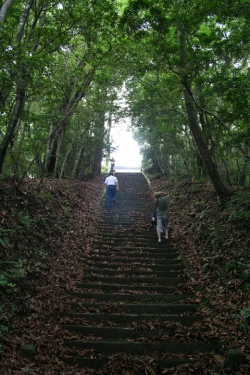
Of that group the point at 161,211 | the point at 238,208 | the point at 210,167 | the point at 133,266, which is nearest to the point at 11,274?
the point at 133,266

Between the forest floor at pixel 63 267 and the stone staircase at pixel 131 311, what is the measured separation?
9.6 inches

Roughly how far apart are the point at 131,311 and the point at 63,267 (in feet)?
7.79

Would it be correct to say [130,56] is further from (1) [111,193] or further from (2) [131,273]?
(2) [131,273]

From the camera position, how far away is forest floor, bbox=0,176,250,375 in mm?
4152

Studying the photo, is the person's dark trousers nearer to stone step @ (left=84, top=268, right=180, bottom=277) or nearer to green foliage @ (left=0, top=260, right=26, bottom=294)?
stone step @ (left=84, top=268, right=180, bottom=277)

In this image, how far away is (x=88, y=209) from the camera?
1234 centimetres

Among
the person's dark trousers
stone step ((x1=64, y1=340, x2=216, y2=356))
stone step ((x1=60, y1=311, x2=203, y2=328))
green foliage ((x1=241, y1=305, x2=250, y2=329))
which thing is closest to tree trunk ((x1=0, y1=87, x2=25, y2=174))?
stone step ((x1=60, y1=311, x2=203, y2=328))

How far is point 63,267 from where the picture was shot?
6988mm

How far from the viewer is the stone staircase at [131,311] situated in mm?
4199

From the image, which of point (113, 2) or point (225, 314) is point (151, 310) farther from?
point (113, 2)

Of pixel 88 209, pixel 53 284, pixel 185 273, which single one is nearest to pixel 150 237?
pixel 185 273

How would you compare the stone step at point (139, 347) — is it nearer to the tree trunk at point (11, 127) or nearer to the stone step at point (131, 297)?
the stone step at point (131, 297)

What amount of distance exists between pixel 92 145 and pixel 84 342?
13.6m

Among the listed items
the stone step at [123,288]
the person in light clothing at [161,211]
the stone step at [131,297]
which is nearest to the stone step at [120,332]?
the stone step at [131,297]
